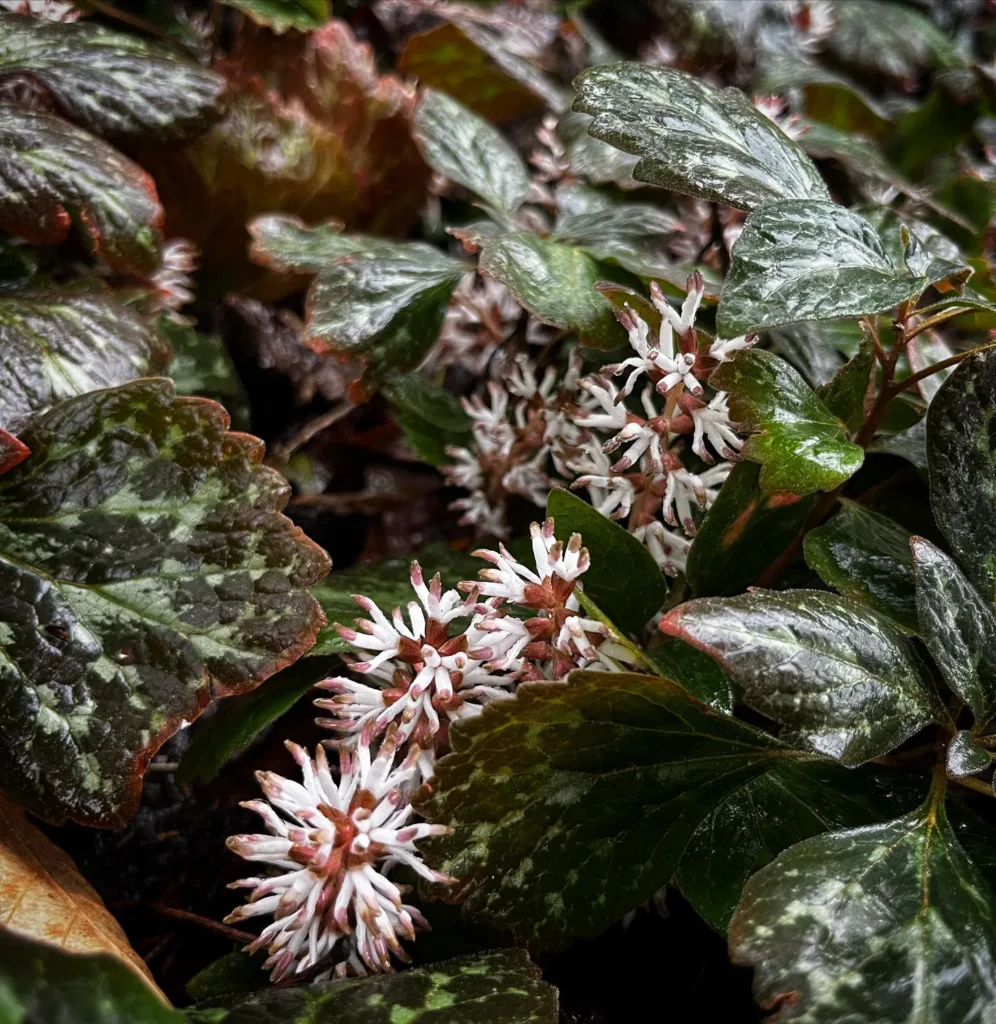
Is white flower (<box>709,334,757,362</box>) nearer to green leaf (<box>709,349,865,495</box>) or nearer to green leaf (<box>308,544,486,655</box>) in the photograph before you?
green leaf (<box>709,349,865,495</box>)

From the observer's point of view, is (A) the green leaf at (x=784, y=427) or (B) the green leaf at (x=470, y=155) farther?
(B) the green leaf at (x=470, y=155)

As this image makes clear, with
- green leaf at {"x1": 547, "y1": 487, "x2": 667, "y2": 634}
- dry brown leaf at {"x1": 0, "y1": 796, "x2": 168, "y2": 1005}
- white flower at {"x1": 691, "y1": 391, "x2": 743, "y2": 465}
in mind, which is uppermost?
white flower at {"x1": 691, "y1": 391, "x2": 743, "y2": 465}

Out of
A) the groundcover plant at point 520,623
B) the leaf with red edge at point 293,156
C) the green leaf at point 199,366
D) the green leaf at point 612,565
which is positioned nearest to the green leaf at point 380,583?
the groundcover plant at point 520,623

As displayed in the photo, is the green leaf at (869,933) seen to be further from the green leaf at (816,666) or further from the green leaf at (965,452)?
the green leaf at (965,452)

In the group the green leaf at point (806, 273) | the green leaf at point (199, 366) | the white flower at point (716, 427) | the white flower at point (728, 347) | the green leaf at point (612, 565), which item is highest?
the green leaf at point (806, 273)

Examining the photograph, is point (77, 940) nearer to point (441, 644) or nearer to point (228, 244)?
point (441, 644)

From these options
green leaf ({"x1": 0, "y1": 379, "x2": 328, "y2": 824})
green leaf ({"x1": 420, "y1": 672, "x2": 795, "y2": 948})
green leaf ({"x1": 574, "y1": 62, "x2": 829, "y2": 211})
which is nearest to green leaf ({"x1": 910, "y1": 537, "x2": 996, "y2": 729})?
green leaf ({"x1": 420, "y1": 672, "x2": 795, "y2": 948})

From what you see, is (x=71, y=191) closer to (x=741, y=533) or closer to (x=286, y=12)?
(x=286, y=12)
